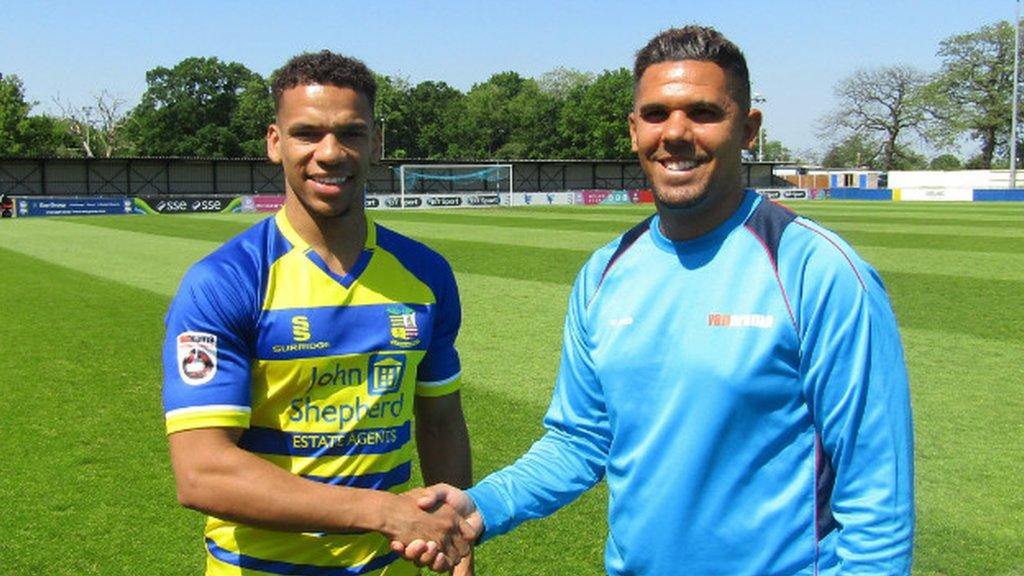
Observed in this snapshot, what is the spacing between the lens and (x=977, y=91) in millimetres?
77438

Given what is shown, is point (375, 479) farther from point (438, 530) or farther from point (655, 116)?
point (655, 116)

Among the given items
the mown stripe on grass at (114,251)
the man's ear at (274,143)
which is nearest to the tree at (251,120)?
the mown stripe on grass at (114,251)

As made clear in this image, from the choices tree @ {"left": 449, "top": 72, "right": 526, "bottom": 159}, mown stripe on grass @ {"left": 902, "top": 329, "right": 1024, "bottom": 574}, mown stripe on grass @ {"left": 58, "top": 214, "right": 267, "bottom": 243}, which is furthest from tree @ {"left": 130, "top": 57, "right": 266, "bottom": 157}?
mown stripe on grass @ {"left": 902, "top": 329, "right": 1024, "bottom": 574}

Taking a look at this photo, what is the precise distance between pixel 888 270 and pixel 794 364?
1550 centimetres

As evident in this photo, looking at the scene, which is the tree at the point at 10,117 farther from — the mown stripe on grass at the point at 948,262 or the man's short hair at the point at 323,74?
the man's short hair at the point at 323,74

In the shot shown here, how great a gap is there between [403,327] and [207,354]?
55cm

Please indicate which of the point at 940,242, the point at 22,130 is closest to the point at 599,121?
the point at 22,130

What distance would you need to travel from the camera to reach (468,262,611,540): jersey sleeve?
2422mm

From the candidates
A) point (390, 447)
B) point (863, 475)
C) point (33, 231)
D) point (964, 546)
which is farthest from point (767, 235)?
point (33, 231)

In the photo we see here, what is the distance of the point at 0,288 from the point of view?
15.7m

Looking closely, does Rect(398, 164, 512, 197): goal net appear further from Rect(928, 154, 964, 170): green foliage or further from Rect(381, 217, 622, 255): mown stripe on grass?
Rect(928, 154, 964, 170): green foliage

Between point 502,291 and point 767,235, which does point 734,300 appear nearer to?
point 767,235

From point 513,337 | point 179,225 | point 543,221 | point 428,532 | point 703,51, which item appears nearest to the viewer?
point 703,51

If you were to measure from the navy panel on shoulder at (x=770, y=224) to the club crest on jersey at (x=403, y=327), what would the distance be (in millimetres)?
976
